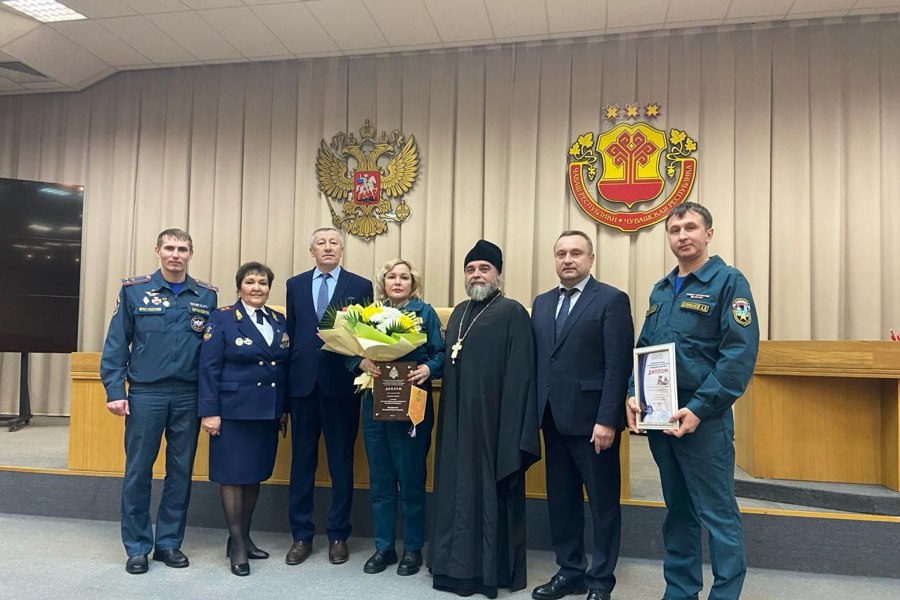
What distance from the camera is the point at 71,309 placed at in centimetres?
545

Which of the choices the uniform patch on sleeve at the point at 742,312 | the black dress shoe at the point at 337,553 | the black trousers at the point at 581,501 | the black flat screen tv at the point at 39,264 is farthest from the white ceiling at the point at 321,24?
the black dress shoe at the point at 337,553

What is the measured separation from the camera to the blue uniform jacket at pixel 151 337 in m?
3.02

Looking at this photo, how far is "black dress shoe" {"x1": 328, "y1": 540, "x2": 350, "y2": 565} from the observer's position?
303cm

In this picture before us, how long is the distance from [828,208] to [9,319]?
22.5 feet

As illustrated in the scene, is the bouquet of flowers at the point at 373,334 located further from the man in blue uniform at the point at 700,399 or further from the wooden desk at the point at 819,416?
the wooden desk at the point at 819,416

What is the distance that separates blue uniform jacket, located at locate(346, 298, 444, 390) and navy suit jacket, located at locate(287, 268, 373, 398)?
0.13m

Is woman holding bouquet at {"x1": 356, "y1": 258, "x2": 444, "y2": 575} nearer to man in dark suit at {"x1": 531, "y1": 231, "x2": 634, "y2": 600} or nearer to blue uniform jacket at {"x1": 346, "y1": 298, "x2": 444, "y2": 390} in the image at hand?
blue uniform jacket at {"x1": 346, "y1": 298, "x2": 444, "y2": 390}

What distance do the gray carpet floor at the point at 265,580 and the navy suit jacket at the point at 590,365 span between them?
0.81m


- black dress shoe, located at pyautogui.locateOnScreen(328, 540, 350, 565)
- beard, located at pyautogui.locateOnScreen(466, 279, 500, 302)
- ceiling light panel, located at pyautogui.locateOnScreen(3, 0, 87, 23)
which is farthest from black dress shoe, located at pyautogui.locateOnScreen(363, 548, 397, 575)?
ceiling light panel, located at pyautogui.locateOnScreen(3, 0, 87, 23)

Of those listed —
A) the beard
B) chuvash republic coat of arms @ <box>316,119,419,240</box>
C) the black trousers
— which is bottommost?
the black trousers

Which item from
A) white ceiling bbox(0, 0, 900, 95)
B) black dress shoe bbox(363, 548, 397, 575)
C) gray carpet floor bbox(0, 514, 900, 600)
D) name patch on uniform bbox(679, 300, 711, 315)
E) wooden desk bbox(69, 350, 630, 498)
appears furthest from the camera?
white ceiling bbox(0, 0, 900, 95)

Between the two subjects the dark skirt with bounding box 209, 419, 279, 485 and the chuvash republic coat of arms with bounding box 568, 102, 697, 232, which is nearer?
the dark skirt with bounding box 209, 419, 279, 485

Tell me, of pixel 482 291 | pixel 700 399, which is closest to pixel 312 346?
pixel 482 291

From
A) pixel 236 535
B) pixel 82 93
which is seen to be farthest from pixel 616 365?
pixel 82 93
